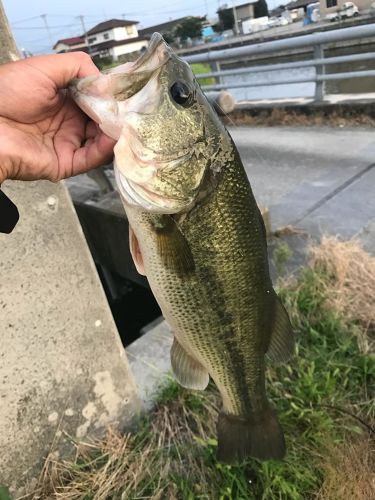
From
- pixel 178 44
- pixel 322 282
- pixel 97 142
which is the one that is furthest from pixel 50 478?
pixel 178 44

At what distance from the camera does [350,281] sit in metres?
3.16

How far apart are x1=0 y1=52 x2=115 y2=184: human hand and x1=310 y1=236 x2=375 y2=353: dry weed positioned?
198 centimetres

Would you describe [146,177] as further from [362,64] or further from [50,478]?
[362,64]

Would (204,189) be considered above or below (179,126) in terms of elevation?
below

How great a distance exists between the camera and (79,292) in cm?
221

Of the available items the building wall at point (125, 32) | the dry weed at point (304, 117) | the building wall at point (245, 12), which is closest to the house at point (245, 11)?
the building wall at point (245, 12)

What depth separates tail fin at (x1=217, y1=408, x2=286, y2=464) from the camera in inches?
73.3

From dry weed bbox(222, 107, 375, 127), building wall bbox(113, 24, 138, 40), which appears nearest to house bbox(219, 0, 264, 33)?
building wall bbox(113, 24, 138, 40)

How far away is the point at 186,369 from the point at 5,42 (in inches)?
58.4

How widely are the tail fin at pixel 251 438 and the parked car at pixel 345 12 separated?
4065cm

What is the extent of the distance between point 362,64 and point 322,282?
18.3 metres

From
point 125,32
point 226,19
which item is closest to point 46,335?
point 226,19

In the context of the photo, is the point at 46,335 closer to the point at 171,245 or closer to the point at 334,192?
the point at 171,245

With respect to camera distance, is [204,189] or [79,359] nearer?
[204,189]
